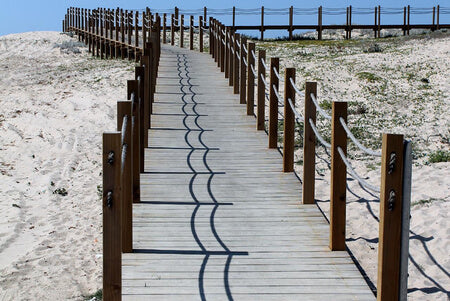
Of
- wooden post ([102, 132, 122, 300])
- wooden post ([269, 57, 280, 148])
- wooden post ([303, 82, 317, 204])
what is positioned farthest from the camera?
wooden post ([269, 57, 280, 148])

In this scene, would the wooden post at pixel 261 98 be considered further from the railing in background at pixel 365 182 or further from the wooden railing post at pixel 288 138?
the wooden railing post at pixel 288 138

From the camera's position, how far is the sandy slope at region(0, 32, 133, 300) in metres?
7.33

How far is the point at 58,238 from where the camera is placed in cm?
859

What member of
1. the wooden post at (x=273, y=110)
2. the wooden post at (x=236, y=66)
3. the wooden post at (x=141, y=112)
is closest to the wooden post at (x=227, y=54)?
the wooden post at (x=236, y=66)

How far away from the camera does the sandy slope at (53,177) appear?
7.33 metres

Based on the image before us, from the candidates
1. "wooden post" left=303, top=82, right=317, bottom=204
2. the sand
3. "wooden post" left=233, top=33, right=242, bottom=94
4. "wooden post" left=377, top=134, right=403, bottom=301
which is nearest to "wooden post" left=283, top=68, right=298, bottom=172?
the sand

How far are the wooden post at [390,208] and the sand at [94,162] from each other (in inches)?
48.3

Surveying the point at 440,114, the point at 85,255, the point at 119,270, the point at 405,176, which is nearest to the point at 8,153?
the point at 85,255

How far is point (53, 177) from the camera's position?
1153 centimetres

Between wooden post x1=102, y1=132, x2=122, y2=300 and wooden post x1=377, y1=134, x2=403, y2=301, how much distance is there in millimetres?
1707

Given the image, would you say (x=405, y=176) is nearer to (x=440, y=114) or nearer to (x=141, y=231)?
(x=141, y=231)

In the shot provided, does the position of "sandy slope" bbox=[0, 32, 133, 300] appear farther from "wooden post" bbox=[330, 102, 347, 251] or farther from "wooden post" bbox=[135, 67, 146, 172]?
"wooden post" bbox=[330, 102, 347, 251]

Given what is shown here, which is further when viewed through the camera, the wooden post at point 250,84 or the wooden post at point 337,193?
the wooden post at point 250,84

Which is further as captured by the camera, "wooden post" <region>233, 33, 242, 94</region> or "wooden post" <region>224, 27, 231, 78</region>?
"wooden post" <region>224, 27, 231, 78</region>
